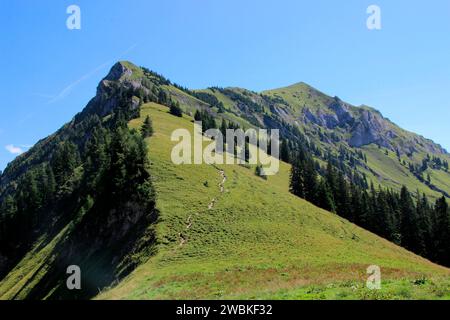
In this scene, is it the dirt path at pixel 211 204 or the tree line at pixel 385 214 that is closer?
the dirt path at pixel 211 204

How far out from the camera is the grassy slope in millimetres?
28089

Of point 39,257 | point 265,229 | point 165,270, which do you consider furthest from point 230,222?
point 39,257

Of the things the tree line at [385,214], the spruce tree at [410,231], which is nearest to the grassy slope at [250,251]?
the tree line at [385,214]
